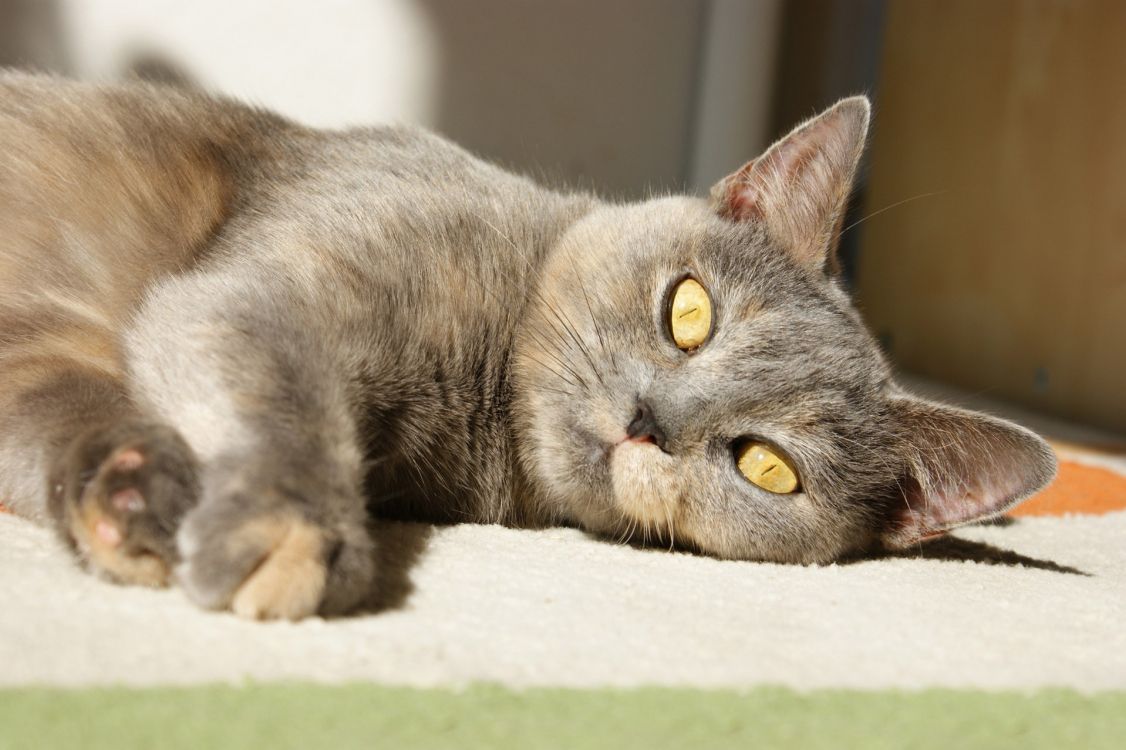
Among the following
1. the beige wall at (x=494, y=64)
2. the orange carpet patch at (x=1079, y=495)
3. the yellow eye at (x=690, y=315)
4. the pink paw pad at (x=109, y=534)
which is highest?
the beige wall at (x=494, y=64)

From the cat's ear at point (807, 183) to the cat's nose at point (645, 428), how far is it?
39 centimetres

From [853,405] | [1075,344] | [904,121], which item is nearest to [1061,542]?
[853,405]

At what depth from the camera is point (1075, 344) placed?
2736 millimetres

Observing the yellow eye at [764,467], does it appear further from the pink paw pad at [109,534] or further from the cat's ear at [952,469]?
the pink paw pad at [109,534]

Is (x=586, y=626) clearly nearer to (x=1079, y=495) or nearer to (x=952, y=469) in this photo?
(x=952, y=469)

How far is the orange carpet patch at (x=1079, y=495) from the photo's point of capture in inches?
66.2

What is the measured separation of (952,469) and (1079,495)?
0.62 meters

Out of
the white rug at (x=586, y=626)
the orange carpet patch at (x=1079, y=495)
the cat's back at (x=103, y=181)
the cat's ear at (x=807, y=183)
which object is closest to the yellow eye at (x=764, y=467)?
the white rug at (x=586, y=626)

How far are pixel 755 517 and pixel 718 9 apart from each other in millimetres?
2102

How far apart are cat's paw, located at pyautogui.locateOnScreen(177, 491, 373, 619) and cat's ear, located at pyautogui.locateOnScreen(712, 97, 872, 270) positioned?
2.72ft

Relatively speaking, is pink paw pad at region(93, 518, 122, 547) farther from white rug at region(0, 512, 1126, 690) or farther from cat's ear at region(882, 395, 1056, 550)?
cat's ear at region(882, 395, 1056, 550)

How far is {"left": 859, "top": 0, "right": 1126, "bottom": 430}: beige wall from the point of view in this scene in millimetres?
2623

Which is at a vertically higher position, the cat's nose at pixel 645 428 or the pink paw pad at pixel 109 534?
the cat's nose at pixel 645 428

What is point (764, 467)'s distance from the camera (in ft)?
3.97
